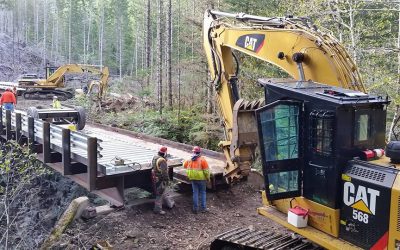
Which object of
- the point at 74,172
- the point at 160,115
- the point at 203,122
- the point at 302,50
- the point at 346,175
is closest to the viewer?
the point at 346,175

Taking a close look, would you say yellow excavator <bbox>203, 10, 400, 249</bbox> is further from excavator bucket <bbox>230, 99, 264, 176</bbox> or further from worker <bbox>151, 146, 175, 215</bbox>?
worker <bbox>151, 146, 175, 215</bbox>

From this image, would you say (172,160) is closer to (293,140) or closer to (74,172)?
(74,172)

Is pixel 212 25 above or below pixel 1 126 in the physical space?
above

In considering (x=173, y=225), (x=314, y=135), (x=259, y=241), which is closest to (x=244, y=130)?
(x=173, y=225)

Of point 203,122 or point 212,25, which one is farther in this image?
point 203,122

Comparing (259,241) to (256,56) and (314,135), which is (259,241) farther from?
(256,56)

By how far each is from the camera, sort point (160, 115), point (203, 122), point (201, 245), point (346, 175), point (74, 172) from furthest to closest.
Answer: point (160, 115) < point (203, 122) < point (74, 172) < point (201, 245) < point (346, 175)

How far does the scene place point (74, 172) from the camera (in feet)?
35.9

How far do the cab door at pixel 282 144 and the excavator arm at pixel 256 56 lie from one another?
1511 millimetres

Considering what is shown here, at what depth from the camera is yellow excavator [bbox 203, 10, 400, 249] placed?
4879mm

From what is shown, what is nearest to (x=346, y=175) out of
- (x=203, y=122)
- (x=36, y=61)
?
(x=203, y=122)

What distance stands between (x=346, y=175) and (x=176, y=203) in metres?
5.66

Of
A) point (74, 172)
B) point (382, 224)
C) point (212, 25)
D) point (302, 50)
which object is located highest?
point (212, 25)

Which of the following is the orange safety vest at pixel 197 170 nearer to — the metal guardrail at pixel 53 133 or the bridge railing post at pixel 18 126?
the metal guardrail at pixel 53 133
